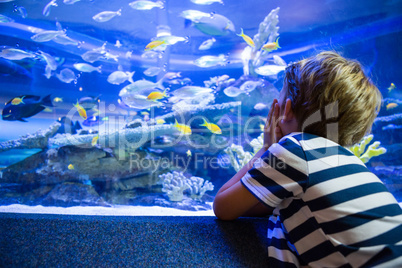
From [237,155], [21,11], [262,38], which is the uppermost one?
[21,11]

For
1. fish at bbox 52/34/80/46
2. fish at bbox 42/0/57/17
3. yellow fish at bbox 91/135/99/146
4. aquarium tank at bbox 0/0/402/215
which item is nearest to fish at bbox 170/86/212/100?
aquarium tank at bbox 0/0/402/215

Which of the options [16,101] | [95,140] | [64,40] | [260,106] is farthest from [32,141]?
[260,106]

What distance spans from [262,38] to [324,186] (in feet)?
23.7

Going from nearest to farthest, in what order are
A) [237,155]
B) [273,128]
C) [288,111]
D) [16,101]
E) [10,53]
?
[288,111], [273,128], [16,101], [10,53], [237,155]

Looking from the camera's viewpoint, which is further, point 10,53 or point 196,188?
point 10,53

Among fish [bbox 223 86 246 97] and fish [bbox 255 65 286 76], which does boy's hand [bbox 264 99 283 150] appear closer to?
fish [bbox 223 86 246 97]

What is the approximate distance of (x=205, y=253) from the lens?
2.58 ft

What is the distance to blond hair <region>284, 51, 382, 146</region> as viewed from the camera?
800mm

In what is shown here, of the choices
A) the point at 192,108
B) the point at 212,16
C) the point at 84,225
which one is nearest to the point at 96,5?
the point at 212,16

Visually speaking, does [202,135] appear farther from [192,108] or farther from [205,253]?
[205,253]

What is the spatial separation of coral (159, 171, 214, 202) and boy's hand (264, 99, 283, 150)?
3752 millimetres

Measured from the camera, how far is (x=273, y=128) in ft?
3.35

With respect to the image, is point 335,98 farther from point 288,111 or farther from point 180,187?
point 180,187

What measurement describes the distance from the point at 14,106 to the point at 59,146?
4.00 ft
